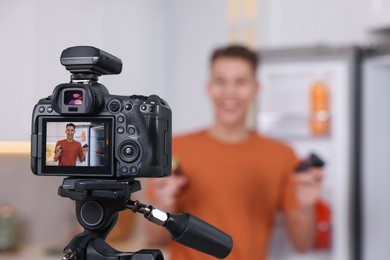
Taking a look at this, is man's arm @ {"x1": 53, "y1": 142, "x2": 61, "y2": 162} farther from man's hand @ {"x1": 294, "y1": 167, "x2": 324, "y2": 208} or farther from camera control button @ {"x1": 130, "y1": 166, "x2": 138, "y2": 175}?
man's hand @ {"x1": 294, "y1": 167, "x2": 324, "y2": 208}

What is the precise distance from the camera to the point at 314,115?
2611 mm

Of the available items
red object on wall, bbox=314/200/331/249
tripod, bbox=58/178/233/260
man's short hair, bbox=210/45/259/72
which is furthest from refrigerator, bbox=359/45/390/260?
tripod, bbox=58/178/233/260

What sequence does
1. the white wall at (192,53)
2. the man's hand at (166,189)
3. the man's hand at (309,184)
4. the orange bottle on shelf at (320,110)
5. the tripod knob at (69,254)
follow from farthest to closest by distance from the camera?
the white wall at (192,53) → the orange bottle on shelf at (320,110) → the man's hand at (309,184) → the man's hand at (166,189) → the tripod knob at (69,254)

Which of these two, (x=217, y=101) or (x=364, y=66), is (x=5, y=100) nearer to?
(x=217, y=101)

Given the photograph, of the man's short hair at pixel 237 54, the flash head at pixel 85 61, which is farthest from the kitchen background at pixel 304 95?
the flash head at pixel 85 61

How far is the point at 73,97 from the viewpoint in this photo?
0.92 m

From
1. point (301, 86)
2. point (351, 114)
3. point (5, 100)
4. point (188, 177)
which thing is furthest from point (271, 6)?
point (5, 100)

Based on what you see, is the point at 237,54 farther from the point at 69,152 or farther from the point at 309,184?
the point at 69,152

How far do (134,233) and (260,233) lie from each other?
3.63 ft

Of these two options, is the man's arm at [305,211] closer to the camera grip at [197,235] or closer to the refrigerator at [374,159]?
the refrigerator at [374,159]

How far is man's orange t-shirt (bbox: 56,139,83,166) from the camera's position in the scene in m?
Answer: 0.92

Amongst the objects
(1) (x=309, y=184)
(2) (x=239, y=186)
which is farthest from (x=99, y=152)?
(2) (x=239, y=186)

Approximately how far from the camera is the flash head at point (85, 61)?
2.99ft

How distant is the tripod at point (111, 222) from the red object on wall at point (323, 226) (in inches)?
65.9
